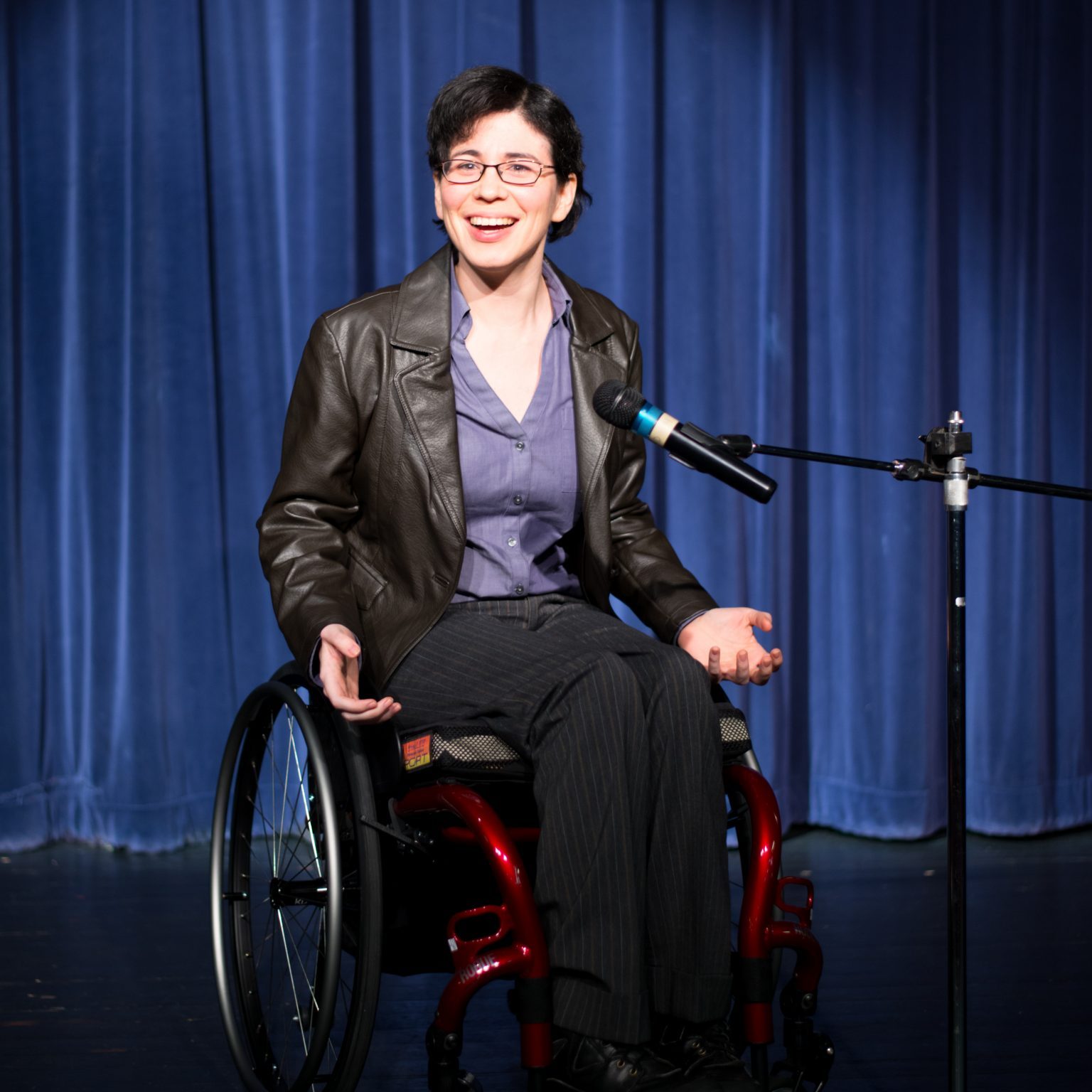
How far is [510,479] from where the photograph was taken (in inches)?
67.8

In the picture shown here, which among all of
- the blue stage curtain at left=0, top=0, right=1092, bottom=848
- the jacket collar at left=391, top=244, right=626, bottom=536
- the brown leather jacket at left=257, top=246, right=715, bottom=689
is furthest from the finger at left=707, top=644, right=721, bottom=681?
the blue stage curtain at left=0, top=0, right=1092, bottom=848

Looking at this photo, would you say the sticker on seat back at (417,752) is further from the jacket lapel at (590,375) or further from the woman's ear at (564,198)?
the woman's ear at (564,198)

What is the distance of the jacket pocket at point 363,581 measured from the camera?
1.74 m

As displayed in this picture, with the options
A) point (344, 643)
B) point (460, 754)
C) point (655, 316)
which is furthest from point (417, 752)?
point (655, 316)

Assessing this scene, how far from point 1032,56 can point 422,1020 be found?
8.23 ft

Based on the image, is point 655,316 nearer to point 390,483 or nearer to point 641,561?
point 641,561

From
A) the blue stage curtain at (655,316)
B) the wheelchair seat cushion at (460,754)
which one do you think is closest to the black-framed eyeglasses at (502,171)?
the wheelchair seat cushion at (460,754)

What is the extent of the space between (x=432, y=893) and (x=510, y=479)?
20.4 inches

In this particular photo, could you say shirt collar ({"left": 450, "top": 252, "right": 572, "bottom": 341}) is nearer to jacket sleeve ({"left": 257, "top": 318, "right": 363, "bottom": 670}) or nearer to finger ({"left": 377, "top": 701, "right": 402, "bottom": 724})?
jacket sleeve ({"left": 257, "top": 318, "right": 363, "bottom": 670})

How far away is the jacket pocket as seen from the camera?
1.74 metres

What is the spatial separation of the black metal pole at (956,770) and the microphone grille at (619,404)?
335 mm

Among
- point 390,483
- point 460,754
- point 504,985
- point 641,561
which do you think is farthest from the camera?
Result: point 504,985

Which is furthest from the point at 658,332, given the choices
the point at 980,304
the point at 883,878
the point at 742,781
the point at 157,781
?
the point at 742,781

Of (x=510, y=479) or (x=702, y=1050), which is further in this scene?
(x=510, y=479)
